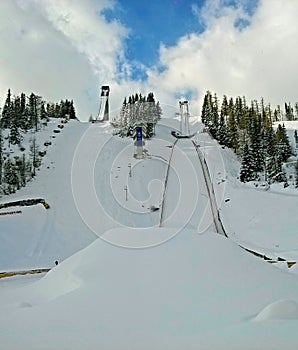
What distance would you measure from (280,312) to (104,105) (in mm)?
60821

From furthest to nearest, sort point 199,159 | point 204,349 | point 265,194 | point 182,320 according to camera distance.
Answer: point 199,159, point 265,194, point 182,320, point 204,349

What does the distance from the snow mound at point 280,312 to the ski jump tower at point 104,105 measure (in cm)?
5909

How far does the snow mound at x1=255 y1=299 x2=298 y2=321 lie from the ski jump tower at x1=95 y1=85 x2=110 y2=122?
194ft

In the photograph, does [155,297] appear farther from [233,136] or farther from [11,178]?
[233,136]

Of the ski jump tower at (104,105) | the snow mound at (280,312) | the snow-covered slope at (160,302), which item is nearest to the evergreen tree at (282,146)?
the ski jump tower at (104,105)

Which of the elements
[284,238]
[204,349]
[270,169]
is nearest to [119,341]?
[204,349]

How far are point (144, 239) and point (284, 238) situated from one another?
13.3 m

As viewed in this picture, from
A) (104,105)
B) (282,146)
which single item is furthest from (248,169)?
(104,105)

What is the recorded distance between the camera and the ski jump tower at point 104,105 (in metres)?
63.2

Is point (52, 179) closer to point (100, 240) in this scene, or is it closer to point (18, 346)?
point (100, 240)

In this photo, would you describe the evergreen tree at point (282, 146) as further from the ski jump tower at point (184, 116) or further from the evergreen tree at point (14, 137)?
the evergreen tree at point (14, 137)

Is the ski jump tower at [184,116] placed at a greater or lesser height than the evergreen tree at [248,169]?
greater

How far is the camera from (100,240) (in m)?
8.47

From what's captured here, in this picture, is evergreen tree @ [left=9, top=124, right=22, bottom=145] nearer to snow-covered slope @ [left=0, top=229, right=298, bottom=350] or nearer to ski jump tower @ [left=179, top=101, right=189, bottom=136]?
ski jump tower @ [left=179, top=101, right=189, bottom=136]
